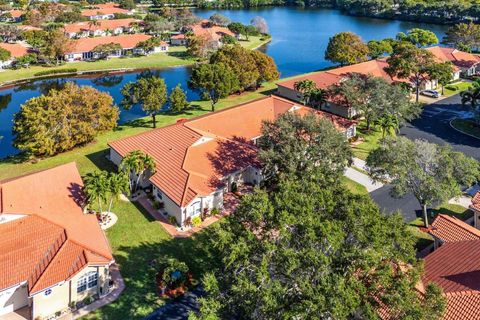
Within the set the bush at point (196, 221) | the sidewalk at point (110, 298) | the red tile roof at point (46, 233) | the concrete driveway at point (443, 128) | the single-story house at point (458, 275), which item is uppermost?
the red tile roof at point (46, 233)

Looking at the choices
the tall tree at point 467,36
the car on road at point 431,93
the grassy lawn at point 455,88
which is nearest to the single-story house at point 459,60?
the grassy lawn at point 455,88

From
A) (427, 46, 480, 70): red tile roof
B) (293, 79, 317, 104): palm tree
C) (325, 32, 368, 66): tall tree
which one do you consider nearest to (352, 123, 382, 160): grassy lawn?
(293, 79, 317, 104): palm tree

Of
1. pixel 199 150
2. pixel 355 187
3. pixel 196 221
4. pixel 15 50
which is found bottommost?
pixel 355 187

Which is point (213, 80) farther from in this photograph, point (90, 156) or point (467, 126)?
point (467, 126)

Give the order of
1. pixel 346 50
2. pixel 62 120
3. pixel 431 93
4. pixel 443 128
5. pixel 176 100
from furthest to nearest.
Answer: pixel 346 50, pixel 431 93, pixel 176 100, pixel 443 128, pixel 62 120

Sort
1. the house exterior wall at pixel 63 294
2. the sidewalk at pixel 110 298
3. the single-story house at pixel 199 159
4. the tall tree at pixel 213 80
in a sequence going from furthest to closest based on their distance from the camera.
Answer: the tall tree at pixel 213 80 < the single-story house at pixel 199 159 < the sidewalk at pixel 110 298 < the house exterior wall at pixel 63 294

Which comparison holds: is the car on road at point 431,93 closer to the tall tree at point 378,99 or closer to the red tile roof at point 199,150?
the tall tree at point 378,99

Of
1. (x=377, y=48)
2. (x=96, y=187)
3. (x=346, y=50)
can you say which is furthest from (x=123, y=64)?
(x=96, y=187)
